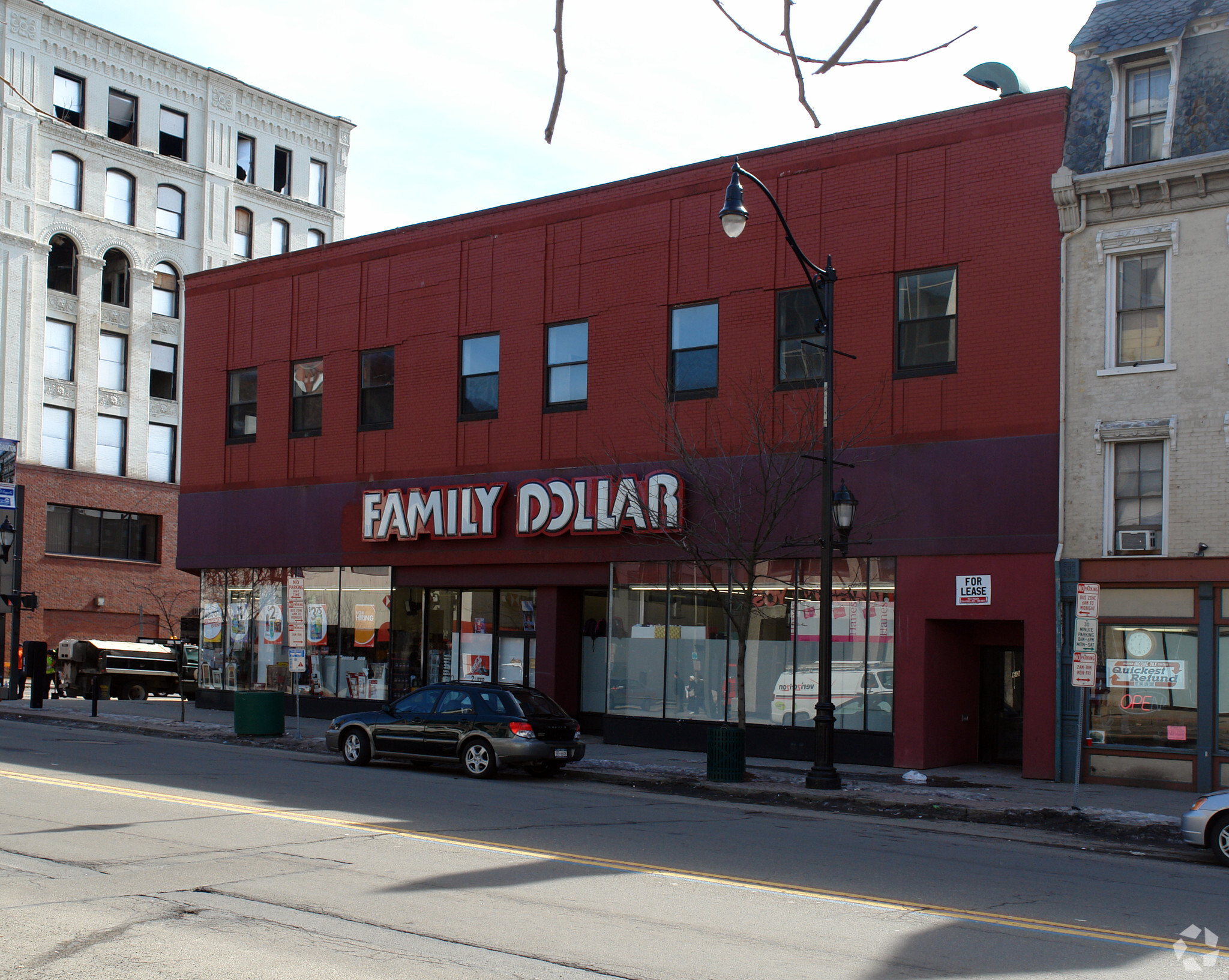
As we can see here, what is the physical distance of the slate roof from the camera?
762 inches

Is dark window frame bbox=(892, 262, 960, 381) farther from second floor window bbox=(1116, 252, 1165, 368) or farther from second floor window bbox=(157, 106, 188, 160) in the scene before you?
second floor window bbox=(157, 106, 188, 160)

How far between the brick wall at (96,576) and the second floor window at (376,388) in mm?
20304

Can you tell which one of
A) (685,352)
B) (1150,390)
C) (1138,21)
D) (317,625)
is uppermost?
(1138,21)

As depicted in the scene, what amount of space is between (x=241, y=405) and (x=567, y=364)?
10095 millimetres

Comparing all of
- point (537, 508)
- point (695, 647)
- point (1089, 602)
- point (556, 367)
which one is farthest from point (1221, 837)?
point (556, 367)

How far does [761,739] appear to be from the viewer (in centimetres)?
2223

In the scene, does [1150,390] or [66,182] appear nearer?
[1150,390]

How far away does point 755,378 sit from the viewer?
2259cm

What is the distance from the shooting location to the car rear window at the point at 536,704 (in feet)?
63.4

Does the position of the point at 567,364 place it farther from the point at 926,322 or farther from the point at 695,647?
the point at 926,322

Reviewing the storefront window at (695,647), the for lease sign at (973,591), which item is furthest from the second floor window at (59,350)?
the for lease sign at (973,591)

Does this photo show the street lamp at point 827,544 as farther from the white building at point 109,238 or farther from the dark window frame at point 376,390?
the white building at point 109,238

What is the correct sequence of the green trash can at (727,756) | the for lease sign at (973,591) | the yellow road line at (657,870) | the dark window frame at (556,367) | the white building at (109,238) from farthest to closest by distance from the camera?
1. the white building at (109,238)
2. the dark window frame at (556,367)
3. the for lease sign at (973,591)
4. the green trash can at (727,756)
5. the yellow road line at (657,870)

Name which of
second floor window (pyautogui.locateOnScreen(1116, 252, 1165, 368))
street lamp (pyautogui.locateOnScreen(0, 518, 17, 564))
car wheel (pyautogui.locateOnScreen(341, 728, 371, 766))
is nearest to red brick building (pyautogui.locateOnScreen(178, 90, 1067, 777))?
second floor window (pyautogui.locateOnScreen(1116, 252, 1165, 368))
